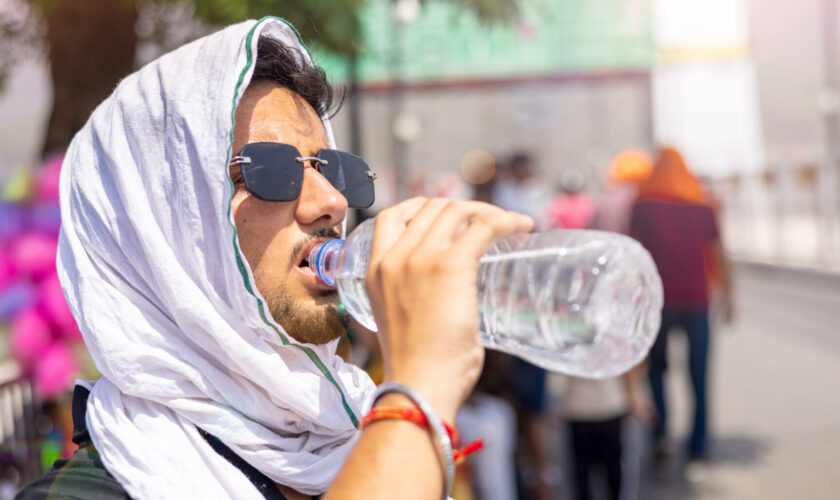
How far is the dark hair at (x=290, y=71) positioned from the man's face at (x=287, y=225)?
0.02 meters

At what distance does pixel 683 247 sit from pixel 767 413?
233 centimetres

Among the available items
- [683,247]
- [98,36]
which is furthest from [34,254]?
[683,247]

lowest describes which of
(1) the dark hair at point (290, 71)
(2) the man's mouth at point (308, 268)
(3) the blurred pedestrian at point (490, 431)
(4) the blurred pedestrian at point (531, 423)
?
(4) the blurred pedestrian at point (531, 423)

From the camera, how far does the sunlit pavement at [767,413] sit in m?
6.36

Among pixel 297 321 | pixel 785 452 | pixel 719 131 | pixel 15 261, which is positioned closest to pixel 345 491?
pixel 297 321

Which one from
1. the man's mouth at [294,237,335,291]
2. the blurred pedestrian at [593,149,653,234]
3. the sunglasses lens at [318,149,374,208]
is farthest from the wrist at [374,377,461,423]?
the blurred pedestrian at [593,149,653,234]

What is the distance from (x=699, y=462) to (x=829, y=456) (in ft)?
2.81

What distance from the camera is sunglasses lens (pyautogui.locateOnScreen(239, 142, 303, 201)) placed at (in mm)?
1726

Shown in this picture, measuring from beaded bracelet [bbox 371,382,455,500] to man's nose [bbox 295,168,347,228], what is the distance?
0.59 m

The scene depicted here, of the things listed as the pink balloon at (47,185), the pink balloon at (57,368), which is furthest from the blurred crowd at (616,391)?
the pink balloon at (47,185)

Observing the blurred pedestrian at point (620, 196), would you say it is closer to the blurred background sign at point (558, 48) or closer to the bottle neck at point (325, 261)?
the bottle neck at point (325, 261)

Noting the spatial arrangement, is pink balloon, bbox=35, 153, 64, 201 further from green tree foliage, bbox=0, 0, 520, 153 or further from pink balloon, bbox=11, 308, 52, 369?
green tree foliage, bbox=0, 0, 520, 153

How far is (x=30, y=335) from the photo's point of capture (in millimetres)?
3910

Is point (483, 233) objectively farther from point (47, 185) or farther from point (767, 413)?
point (767, 413)
